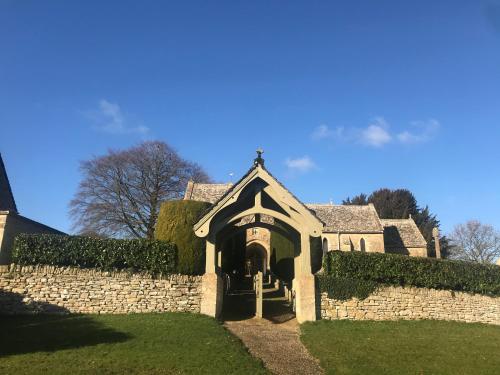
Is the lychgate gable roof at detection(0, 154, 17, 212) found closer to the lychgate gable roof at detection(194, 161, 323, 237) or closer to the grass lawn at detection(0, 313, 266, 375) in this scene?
the grass lawn at detection(0, 313, 266, 375)

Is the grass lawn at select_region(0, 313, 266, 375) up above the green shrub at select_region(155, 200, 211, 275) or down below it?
below

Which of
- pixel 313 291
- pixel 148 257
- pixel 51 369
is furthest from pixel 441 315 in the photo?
pixel 51 369

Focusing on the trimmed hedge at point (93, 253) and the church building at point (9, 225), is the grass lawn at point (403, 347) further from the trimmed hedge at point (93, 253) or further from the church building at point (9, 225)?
the church building at point (9, 225)

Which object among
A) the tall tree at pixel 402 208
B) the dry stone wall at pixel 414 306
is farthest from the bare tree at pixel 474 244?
the dry stone wall at pixel 414 306

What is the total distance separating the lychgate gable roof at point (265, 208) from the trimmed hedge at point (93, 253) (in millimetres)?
2022

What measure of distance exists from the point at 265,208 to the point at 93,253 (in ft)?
22.0

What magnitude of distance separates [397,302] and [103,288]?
38.1ft

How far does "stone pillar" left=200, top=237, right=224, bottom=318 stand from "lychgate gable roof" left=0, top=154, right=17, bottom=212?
40.5ft

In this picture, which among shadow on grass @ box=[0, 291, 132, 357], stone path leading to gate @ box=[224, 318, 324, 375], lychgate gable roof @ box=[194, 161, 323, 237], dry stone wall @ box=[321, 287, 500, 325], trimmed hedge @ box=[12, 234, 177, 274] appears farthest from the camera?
dry stone wall @ box=[321, 287, 500, 325]

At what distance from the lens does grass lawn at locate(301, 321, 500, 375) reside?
9789mm

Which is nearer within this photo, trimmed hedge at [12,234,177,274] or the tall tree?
trimmed hedge at [12,234,177,274]

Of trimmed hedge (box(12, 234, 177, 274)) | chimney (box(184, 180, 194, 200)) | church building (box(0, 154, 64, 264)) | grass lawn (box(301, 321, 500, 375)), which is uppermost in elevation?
chimney (box(184, 180, 194, 200))

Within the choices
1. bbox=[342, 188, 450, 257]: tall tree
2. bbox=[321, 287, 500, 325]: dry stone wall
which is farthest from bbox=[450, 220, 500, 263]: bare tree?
bbox=[321, 287, 500, 325]: dry stone wall

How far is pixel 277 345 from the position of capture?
38.2ft
